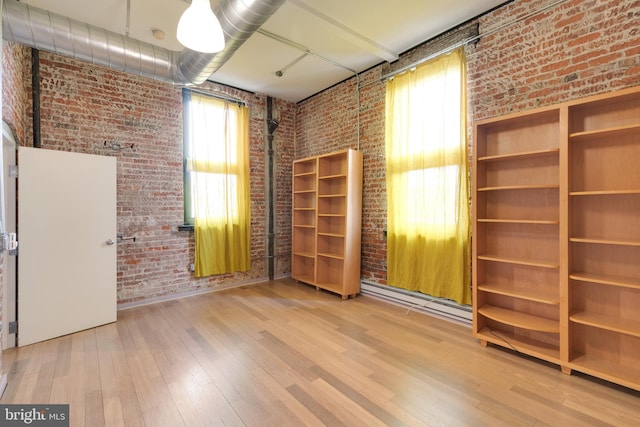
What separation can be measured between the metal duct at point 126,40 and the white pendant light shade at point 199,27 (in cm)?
54

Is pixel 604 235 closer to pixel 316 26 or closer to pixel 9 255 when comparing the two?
pixel 316 26

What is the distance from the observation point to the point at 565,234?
228 centimetres

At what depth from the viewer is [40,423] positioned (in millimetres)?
1804

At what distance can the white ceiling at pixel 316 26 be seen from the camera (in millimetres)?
2850

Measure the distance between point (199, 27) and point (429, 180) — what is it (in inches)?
111

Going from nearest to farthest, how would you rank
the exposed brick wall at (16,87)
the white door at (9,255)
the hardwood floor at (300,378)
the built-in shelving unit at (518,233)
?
the hardwood floor at (300,378), the exposed brick wall at (16,87), the built-in shelving unit at (518,233), the white door at (9,255)

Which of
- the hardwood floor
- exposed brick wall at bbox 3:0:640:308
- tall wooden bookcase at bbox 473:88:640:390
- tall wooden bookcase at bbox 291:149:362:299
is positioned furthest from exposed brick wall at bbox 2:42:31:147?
tall wooden bookcase at bbox 473:88:640:390

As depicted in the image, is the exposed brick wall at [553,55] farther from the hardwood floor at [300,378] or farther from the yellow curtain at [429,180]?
the hardwood floor at [300,378]

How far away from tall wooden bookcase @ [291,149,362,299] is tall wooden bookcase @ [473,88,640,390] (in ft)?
5.94

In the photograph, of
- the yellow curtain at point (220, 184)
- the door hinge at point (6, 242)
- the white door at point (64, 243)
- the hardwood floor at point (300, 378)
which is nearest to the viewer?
the hardwood floor at point (300, 378)

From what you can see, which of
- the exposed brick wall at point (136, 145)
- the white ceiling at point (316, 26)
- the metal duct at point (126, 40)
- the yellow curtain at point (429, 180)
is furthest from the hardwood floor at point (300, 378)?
the white ceiling at point (316, 26)

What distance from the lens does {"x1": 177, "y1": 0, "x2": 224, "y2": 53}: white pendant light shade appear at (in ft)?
5.70

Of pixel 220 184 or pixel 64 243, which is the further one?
pixel 220 184

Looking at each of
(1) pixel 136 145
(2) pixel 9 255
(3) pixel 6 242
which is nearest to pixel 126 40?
(1) pixel 136 145
